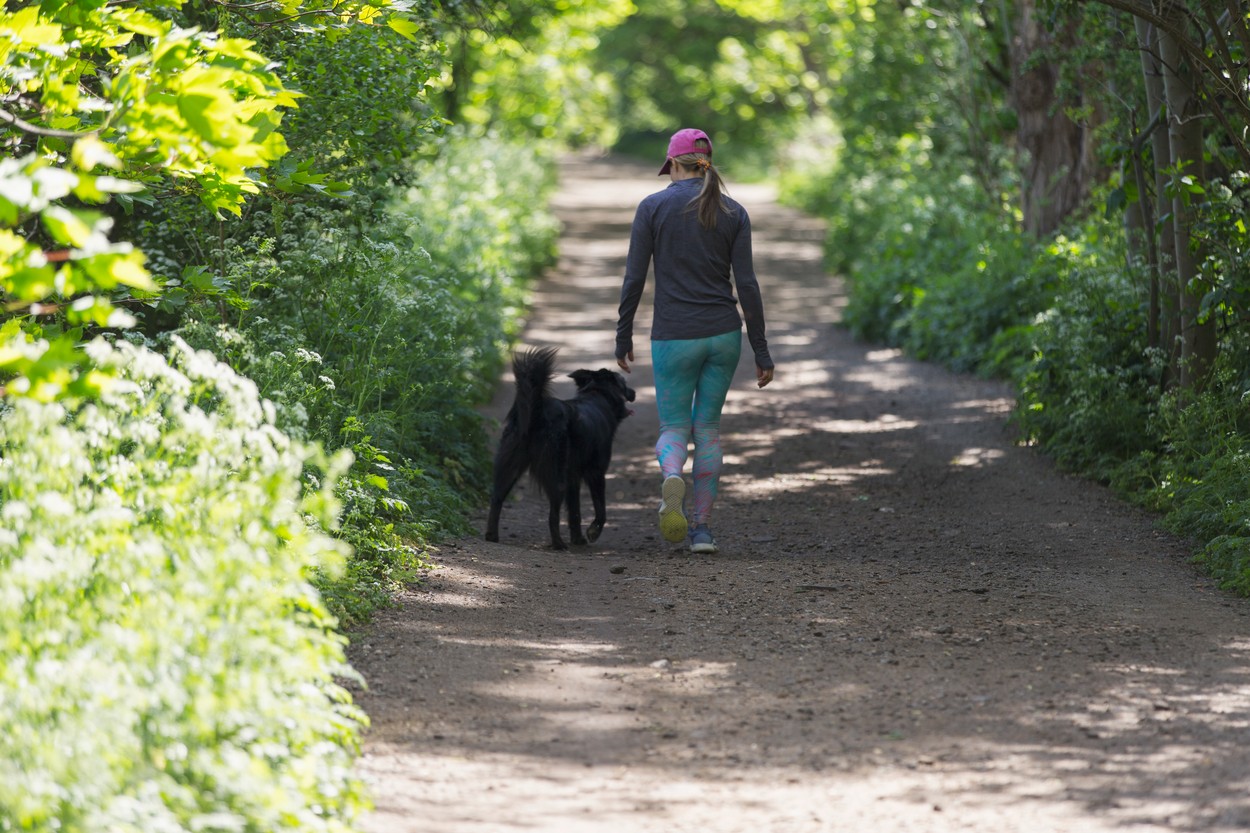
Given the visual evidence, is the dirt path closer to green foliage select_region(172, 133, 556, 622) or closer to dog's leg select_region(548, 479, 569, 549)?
dog's leg select_region(548, 479, 569, 549)

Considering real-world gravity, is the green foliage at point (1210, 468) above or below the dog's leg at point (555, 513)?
above

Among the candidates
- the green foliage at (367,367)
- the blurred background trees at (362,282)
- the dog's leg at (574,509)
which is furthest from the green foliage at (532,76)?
the dog's leg at (574,509)

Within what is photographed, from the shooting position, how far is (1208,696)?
16.9 ft

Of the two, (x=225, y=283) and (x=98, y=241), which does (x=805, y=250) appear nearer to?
(x=225, y=283)

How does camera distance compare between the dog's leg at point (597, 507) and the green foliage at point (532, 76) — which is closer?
the dog's leg at point (597, 507)

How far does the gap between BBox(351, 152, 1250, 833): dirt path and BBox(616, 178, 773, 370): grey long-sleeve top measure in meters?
1.36

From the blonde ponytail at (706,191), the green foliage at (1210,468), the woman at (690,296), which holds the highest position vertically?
the blonde ponytail at (706,191)

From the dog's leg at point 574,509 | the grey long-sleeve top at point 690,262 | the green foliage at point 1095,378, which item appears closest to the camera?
the grey long-sleeve top at point 690,262

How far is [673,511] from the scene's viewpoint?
7.73 m

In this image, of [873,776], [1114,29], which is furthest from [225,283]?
[1114,29]

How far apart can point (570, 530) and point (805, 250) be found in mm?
19048

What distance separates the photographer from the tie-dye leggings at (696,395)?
25.0ft

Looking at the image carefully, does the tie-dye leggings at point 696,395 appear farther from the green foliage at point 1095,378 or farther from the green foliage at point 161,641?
the green foliage at point 161,641

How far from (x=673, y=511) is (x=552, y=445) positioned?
2.64ft
